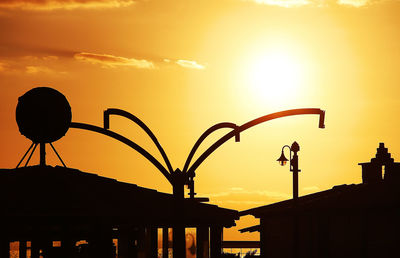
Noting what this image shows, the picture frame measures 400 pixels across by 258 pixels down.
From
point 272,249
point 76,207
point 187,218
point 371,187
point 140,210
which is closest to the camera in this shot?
point 76,207

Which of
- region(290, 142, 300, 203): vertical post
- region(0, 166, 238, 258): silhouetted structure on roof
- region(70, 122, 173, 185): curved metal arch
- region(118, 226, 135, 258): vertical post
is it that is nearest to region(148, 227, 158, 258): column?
region(118, 226, 135, 258): vertical post

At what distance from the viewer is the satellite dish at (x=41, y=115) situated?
22391 mm

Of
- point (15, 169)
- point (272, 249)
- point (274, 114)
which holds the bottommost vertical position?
point (272, 249)

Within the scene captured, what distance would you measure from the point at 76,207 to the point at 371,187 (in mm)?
18553

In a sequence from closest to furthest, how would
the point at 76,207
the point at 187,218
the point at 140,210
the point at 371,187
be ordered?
the point at 76,207
the point at 140,210
the point at 187,218
the point at 371,187

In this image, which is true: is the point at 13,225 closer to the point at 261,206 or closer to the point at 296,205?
the point at 296,205

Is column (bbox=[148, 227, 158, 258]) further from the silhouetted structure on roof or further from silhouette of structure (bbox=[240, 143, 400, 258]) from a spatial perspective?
silhouette of structure (bbox=[240, 143, 400, 258])

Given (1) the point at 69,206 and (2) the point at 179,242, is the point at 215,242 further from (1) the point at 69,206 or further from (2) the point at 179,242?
(1) the point at 69,206

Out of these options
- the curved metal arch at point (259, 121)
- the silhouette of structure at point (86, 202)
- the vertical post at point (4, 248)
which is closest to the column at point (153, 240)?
the silhouette of structure at point (86, 202)

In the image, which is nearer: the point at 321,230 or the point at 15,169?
the point at 15,169

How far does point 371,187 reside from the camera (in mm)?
34812

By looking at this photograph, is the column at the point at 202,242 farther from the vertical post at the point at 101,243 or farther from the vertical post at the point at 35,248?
the vertical post at the point at 101,243

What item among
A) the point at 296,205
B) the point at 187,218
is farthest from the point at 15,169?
the point at 296,205

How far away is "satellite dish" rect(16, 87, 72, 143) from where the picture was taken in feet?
73.5
